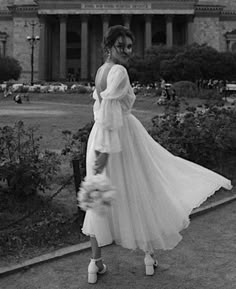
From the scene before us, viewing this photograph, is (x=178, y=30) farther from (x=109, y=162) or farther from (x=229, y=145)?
(x=109, y=162)

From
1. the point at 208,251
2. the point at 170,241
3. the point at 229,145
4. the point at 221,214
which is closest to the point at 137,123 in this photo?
the point at 170,241

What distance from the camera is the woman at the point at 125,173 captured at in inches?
158

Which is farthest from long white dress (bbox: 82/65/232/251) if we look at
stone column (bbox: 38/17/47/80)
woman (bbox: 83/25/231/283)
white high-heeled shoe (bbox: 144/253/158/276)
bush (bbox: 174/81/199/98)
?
stone column (bbox: 38/17/47/80)

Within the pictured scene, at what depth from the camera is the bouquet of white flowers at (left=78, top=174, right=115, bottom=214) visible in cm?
373

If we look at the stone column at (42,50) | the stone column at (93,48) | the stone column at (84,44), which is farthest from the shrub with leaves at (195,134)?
the stone column at (93,48)

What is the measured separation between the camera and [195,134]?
834 cm

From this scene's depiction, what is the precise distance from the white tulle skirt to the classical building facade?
64230 mm

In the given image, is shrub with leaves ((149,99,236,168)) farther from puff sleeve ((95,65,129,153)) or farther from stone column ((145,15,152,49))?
stone column ((145,15,152,49))

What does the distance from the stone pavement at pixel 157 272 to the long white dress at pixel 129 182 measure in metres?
0.35

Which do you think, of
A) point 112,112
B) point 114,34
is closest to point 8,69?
point 114,34

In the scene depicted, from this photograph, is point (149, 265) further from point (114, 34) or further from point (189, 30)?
point (189, 30)

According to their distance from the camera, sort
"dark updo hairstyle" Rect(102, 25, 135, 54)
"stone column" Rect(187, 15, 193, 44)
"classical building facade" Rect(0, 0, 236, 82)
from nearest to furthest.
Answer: "dark updo hairstyle" Rect(102, 25, 135, 54)
"classical building facade" Rect(0, 0, 236, 82)
"stone column" Rect(187, 15, 193, 44)

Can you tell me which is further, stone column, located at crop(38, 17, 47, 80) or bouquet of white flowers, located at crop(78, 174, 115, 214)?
stone column, located at crop(38, 17, 47, 80)

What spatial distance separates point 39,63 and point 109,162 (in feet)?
224
